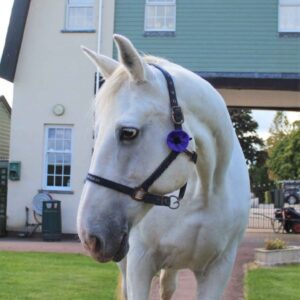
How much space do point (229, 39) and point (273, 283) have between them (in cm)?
945

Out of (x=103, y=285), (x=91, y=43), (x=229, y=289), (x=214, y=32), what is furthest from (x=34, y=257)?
(x=214, y=32)

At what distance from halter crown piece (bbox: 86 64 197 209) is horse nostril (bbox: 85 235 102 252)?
9.4 inches

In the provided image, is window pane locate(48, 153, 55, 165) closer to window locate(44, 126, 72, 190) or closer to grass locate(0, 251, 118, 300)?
window locate(44, 126, 72, 190)

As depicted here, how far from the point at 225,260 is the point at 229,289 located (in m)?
5.28

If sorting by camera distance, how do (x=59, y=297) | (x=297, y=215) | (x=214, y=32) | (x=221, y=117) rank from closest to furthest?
1. (x=221, y=117)
2. (x=59, y=297)
3. (x=214, y=32)
4. (x=297, y=215)

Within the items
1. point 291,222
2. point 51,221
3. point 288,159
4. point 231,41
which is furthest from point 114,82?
point 288,159

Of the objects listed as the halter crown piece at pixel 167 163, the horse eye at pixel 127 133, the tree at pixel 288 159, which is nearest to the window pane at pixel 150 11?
the halter crown piece at pixel 167 163

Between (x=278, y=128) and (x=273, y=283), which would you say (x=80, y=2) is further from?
(x=278, y=128)

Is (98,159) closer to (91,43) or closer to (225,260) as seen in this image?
(225,260)

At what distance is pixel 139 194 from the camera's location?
2678 millimetres

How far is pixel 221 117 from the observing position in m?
3.29

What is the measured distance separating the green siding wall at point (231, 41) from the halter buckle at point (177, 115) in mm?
14600

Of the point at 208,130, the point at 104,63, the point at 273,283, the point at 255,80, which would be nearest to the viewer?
the point at 104,63

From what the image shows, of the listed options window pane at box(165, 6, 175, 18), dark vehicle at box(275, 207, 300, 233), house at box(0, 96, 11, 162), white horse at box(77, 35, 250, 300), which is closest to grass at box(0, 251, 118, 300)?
white horse at box(77, 35, 250, 300)
